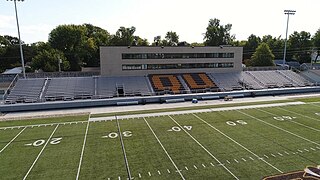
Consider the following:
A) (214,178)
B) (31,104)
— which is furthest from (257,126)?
(31,104)

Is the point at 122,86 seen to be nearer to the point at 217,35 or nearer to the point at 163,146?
the point at 163,146

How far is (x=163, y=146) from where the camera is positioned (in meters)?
14.1

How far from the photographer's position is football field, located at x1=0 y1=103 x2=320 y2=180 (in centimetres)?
1109

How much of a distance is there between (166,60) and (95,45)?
22.7 m

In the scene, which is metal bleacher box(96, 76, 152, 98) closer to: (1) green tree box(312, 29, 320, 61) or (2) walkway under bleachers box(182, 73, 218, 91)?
(2) walkway under bleachers box(182, 73, 218, 91)

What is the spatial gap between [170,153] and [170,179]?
2.80 meters

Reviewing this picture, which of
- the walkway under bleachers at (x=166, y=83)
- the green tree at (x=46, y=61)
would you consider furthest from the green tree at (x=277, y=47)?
the green tree at (x=46, y=61)

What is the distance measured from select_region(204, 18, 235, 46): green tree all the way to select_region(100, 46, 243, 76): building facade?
→ 25.2 metres

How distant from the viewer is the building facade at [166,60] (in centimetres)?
3288

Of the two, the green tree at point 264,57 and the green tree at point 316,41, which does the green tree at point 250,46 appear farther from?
the green tree at point 264,57

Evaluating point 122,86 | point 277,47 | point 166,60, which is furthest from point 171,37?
point 122,86

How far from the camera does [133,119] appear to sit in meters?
20.1

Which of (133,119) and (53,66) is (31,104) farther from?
(53,66)

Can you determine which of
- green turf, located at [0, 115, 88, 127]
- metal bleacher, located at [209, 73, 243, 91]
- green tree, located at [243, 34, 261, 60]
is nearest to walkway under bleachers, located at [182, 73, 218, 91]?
metal bleacher, located at [209, 73, 243, 91]
